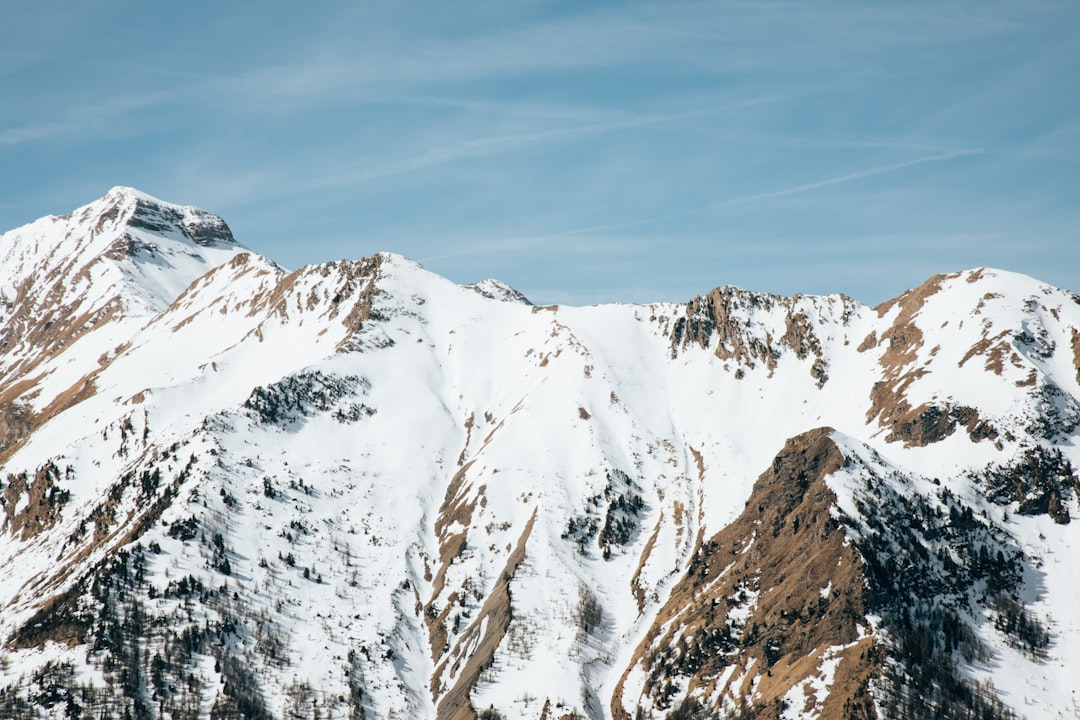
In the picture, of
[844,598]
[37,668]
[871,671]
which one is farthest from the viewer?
[37,668]

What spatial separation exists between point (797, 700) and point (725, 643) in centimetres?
2385

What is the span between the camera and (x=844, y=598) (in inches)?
7254

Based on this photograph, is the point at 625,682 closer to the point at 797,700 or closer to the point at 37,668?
the point at 797,700

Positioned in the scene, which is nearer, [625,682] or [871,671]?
[871,671]

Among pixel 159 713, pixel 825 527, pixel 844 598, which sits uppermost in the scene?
pixel 825 527

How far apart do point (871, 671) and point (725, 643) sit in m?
32.1

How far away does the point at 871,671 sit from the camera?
16950 cm

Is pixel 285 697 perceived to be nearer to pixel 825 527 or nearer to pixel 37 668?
pixel 37 668

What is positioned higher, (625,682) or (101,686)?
(625,682)

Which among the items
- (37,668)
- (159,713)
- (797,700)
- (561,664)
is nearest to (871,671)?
(797,700)

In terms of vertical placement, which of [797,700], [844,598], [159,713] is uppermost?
[844,598]

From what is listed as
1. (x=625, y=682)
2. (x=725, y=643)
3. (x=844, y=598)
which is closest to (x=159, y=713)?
(x=625, y=682)

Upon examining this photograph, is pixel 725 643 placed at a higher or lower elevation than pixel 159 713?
higher

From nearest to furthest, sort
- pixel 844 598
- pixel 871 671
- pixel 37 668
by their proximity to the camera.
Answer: pixel 871 671
pixel 844 598
pixel 37 668
